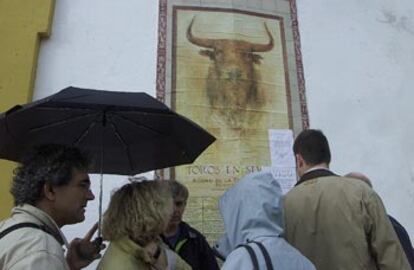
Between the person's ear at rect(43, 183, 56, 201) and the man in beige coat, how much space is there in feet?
3.79

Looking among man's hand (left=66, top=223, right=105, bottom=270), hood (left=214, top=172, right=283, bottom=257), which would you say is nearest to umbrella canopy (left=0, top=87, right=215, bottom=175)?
man's hand (left=66, top=223, right=105, bottom=270)

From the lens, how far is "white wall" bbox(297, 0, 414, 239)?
13.8 ft

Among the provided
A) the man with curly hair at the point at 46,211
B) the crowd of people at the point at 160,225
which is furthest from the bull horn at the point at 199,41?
the man with curly hair at the point at 46,211

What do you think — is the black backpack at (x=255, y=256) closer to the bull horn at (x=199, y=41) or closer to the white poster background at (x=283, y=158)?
the white poster background at (x=283, y=158)

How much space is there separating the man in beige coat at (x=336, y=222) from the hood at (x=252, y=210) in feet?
1.96

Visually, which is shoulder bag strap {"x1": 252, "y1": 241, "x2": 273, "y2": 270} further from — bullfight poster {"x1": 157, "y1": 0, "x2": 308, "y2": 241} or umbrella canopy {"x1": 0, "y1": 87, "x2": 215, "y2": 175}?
bullfight poster {"x1": 157, "y1": 0, "x2": 308, "y2": 241}

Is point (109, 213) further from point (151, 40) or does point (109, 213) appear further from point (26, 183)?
point (151, 40)

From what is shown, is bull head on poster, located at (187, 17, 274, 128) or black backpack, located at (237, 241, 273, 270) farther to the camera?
bull head on poster, located at (187, 17, 274, 128)

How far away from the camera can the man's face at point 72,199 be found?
1808 millimetres

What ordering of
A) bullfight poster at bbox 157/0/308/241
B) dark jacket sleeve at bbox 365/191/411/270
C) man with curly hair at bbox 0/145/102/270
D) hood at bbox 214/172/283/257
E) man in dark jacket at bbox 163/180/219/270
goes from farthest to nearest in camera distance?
bullfight poster at bbox 157/0/308/241 < man in dark jacket at bbox 163/180/219/270 < dark jacket sleeve at bbox 365/191/411/270 < hood at bbox 214/172/283/257 < man with curly hair at bbox 0/145/102/270

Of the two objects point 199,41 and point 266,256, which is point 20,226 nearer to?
point 266,256

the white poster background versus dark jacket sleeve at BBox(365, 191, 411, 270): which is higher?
the white poster background

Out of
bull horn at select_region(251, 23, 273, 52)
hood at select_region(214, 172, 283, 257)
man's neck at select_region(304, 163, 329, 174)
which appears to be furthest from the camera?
bull horn at select_region(251, 23, 273, 52)

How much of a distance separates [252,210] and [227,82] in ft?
7.99
